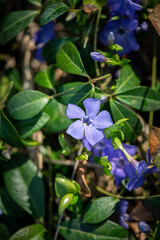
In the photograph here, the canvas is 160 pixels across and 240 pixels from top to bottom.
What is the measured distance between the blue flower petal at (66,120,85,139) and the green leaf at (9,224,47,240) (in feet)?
2.02

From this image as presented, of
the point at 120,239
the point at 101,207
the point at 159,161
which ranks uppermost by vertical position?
the point at 159,161

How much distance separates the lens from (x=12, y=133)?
1.17m

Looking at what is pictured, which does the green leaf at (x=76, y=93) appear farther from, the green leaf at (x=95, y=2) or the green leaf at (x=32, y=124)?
the green leaf at (x=95, y=2)

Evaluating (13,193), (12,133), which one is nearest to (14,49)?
(12,133)

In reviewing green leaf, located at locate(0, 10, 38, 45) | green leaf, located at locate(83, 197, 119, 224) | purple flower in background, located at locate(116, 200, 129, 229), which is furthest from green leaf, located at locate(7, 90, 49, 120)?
purple flower in background, located at locate(116, 200, 129, 229)

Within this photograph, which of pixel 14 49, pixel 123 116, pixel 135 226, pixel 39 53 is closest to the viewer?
pixel 123 116

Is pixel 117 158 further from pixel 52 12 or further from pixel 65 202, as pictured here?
pixel 52 12

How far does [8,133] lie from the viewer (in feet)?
3.92

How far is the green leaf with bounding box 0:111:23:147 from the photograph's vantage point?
45.1 inches

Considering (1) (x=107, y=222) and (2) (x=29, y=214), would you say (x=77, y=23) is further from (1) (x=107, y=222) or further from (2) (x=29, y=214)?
(2) (x=29, y=214)

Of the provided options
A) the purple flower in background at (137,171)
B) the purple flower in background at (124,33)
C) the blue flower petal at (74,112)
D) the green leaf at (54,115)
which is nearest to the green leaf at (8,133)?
the green leaf at (54,115)

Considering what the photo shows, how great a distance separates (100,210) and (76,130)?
44 cm

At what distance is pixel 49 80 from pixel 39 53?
37 cm

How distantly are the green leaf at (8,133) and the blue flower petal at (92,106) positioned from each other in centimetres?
36
